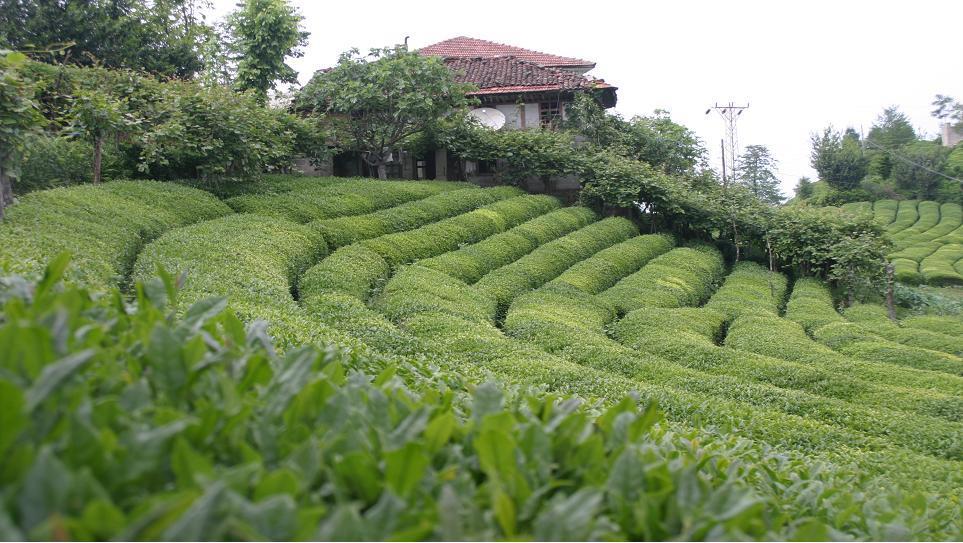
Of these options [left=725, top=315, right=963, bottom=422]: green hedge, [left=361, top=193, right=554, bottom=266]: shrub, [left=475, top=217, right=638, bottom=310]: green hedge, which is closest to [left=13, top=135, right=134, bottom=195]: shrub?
[left=361, top=193, right=554, bottom=266]: shrub

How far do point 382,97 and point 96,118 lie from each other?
8.54 meters

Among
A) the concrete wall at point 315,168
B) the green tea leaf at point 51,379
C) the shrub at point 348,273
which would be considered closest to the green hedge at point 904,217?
the concrete wall at point 315,168

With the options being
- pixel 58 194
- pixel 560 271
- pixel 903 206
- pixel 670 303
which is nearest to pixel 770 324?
pixel 670 303

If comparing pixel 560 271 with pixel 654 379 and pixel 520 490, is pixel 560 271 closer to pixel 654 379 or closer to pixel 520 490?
pixel 654 379

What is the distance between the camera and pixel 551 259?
55.1 feet

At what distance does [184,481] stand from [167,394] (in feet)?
1.21

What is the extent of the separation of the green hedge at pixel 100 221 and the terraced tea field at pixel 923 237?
61.5 ft

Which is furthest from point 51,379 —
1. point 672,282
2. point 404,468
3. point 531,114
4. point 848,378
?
point 531,114

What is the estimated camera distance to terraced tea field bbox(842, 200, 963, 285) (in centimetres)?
2762

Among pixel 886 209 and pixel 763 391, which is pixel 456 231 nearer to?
pixel 763 391

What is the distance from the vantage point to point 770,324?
558 inches

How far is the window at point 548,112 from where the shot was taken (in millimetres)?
25859

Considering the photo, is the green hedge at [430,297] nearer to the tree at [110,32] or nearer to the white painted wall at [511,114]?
the tree at [110,32]

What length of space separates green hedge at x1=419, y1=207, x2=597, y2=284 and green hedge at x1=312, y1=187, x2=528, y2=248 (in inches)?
60.6
